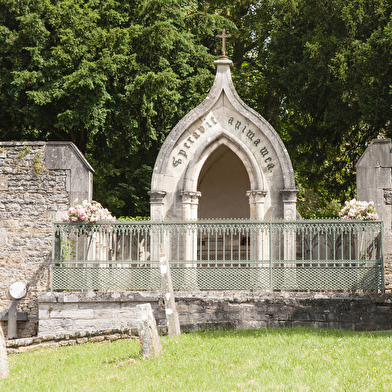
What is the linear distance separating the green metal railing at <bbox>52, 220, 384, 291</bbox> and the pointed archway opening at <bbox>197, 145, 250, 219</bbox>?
4.26 m

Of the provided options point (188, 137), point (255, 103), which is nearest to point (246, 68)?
point (255, 103)

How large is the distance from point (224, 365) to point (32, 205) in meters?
6.49

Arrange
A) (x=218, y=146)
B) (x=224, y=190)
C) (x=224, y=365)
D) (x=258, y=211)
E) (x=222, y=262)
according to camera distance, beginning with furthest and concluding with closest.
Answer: (x=224, y=190) → (x=218, y=146) → (x=258, y=211) → (x=222, y=262) → (x=224, y=365)

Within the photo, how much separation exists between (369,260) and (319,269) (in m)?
0.95

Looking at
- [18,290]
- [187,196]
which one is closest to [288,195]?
[187,196]

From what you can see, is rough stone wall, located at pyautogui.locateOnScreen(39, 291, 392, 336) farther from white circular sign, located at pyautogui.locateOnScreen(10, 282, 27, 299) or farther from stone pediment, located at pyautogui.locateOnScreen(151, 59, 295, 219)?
stone pediment, located at pyautogui.locateOnScreen(151, 59, 295, 219)

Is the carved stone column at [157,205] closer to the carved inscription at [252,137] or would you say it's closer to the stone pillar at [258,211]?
the stone pillar at [258,211]

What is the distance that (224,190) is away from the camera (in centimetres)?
1574

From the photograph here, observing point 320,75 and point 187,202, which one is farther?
point 320,75

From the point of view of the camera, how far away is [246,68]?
68.2 feet

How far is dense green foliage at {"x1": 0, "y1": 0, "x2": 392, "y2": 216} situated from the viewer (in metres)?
15.4

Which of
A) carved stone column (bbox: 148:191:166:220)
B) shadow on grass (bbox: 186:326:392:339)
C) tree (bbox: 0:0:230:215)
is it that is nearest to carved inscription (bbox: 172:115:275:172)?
carved stone column (bbox: 148:191:166:220)

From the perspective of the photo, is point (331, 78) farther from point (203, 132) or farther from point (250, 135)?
point (203, 132)

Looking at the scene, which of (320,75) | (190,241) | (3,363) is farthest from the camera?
(320,75)
